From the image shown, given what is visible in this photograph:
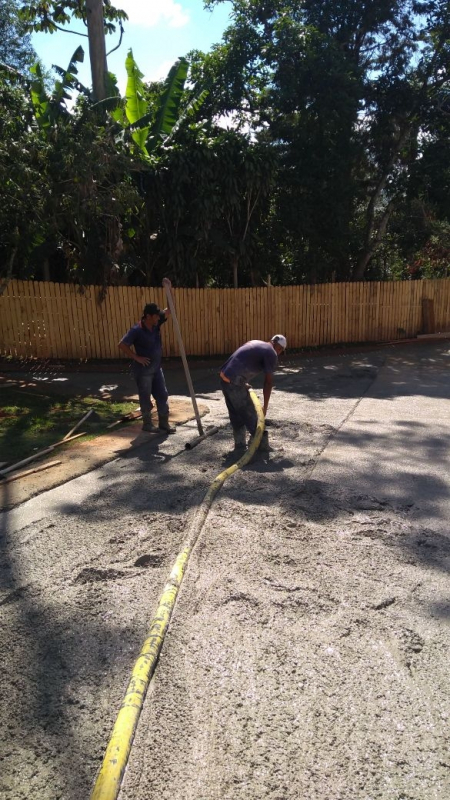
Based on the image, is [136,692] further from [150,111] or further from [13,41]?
[13,41]

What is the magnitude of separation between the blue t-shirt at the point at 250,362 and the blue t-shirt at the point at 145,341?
1.39 m

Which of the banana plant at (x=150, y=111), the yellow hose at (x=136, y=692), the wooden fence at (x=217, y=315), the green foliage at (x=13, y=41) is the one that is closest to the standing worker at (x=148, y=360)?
the yellow hose at (x=136, y=692)

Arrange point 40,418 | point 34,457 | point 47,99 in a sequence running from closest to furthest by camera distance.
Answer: point 34,457 < point 40,418 < point 47,99

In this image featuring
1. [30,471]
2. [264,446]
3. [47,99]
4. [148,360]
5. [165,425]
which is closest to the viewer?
[30,471]

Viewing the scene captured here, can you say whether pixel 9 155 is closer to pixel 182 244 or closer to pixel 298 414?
pixel 182 244

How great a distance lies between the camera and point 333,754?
7.70 ft

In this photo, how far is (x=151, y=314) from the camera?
7227 mm

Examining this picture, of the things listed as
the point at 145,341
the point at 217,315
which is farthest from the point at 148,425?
the point at 217,315

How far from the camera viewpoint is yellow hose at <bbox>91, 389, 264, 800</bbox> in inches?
85.1

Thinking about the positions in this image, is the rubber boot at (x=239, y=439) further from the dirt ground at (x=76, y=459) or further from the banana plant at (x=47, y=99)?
the banana plant at (x=47, y=99)

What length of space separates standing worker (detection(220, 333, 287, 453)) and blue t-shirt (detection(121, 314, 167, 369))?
4.31ft

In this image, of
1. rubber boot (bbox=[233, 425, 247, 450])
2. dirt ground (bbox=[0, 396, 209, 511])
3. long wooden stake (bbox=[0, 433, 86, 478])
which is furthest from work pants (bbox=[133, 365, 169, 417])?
rubber boot (bbox=[233, 425, 247, 450])

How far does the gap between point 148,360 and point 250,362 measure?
1556mm

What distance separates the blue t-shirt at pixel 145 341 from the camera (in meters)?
7.32
